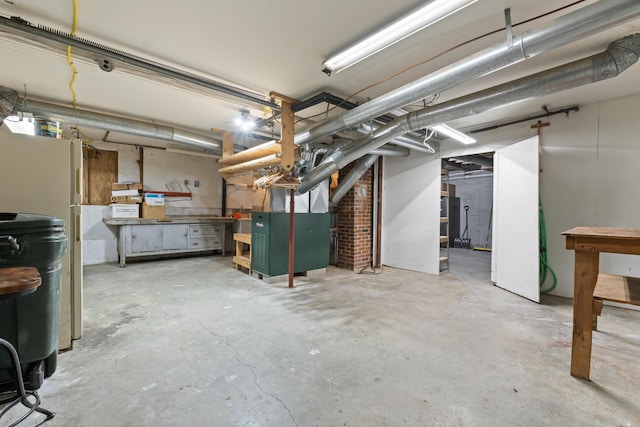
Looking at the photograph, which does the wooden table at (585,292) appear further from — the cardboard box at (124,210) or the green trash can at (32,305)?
the cardboard box at (124,210)

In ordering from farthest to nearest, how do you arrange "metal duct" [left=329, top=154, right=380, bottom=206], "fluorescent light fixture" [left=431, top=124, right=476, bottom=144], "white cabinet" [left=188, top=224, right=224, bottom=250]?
"white cabinet" [left=188, top=224, right=224, bottom=250]
"metal duct" [left=329, top=154, right=380, bottom=206]
"fluorescent light fixture" [left=431, top=124, right=476, bottom=144]

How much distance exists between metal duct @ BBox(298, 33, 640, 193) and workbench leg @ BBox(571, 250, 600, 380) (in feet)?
4.94

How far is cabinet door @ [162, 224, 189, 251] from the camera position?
5.77 metres

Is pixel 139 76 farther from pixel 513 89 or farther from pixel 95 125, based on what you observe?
pixel 513 89

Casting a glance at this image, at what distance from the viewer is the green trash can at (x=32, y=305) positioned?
4.90ft

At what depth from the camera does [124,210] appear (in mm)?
5414

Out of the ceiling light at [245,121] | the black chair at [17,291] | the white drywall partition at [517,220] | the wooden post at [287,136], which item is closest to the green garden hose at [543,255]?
the white drywall partition at [517,220]

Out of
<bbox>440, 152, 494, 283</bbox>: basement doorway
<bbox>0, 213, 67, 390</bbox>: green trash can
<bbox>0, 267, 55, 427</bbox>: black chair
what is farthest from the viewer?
<bbox>440, 152, 494, 283</bbox>: basement doorway

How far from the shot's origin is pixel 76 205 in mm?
2244

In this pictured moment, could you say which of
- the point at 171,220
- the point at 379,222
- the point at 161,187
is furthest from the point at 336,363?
the point at 161,187

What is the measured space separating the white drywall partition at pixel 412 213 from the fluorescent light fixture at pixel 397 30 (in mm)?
3267

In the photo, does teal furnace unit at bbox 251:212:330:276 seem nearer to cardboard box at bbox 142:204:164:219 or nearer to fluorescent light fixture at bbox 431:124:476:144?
fluorescent light fixture at bbox 431:124:476:144

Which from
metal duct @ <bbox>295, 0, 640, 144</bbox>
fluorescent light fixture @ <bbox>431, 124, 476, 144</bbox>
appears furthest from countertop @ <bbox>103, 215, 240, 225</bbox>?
fluorescent light fixture @ <bbox>431, 124, 476, 144</bbox>

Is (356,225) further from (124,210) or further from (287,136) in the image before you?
(124,210)
